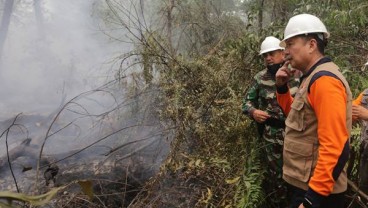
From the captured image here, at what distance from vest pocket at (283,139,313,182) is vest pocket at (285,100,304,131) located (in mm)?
103

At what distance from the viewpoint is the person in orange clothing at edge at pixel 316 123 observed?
175cm

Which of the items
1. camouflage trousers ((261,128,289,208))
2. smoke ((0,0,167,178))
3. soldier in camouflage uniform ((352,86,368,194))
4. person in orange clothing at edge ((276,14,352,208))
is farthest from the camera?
smoke ((0,0,167,178))

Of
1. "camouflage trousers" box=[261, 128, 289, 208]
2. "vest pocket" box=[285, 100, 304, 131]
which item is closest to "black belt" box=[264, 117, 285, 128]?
"camouflage trousers" box=[261, 128, 289, 208]

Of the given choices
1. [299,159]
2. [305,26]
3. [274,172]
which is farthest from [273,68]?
[299,159]

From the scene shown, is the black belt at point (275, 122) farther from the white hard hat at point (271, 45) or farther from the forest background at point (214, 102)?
the white hard hat at point (271, 45)

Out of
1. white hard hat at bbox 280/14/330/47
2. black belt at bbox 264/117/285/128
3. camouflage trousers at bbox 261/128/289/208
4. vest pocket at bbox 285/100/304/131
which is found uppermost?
white hard hat at bbox 280/14/330/47

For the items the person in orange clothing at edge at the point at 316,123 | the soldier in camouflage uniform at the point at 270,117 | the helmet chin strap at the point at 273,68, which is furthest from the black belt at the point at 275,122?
the person in orange clothing at edge at the point at 316,123

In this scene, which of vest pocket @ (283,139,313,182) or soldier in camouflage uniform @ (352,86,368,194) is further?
soldier in camouflage uniform @ (352,86,368,194)

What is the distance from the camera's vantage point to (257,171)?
3.28m

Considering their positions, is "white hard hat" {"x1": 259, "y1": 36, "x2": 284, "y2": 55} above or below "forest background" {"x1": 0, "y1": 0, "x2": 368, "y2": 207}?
above

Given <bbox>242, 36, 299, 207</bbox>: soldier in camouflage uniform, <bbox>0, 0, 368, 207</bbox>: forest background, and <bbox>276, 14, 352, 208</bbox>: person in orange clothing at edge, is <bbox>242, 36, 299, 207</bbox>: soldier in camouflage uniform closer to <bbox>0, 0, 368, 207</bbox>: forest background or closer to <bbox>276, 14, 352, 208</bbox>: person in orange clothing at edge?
<bbox>0, 0, 368, 207</bbox>: forest background

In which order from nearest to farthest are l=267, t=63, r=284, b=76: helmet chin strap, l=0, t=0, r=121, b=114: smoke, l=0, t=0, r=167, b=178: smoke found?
l=267, t=63, r=284, b=76: helmet chin strap, l=0, t=0, r=167, b=178: smoke, l=0, t=0, r=121, b=114: smoke

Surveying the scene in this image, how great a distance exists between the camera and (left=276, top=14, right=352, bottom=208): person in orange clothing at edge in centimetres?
175

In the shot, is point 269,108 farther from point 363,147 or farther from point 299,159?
point 299,159
